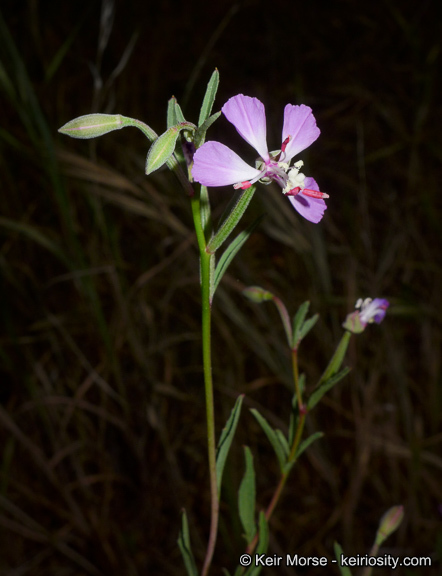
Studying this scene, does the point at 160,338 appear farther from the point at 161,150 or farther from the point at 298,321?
the point at 161,150

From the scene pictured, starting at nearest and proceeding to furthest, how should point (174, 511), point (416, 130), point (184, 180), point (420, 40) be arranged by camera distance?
1. point (184, 180)
2. point (174, 511)
3. point (416, 130)
4. point (420, 40)

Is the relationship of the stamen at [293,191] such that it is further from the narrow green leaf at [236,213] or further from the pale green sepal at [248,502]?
the pale green sepal at [248,502]

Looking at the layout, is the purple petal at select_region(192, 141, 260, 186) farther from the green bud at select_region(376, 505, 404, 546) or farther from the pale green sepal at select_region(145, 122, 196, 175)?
the green bud at select_region(376, 505, 404, 546)

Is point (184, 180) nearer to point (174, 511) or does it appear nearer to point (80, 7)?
point (174, 511)

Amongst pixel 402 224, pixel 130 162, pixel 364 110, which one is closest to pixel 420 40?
pixel 364 110

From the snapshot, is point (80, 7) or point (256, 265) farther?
point (80, 7)

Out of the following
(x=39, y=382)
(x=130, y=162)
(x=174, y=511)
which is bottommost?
(x=174, y=511)

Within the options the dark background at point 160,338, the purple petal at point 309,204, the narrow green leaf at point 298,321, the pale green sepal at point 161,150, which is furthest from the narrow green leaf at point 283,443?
the dark background at point 160,338

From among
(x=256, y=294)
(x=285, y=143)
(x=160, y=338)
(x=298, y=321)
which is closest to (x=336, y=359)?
(x=298, y=321)
